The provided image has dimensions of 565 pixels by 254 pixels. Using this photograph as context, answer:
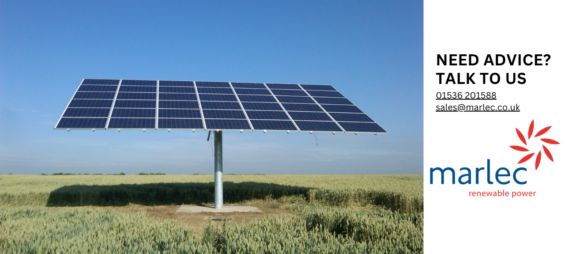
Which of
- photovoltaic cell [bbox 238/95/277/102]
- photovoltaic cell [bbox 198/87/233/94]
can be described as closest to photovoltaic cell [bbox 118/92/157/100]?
photovoltaic cell [bbox 198/87/233/94]

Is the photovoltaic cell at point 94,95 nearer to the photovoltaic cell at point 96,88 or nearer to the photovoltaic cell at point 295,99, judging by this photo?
the photovoltaic cell at point 96,88

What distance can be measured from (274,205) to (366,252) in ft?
44.1

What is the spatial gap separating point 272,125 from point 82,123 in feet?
24.8

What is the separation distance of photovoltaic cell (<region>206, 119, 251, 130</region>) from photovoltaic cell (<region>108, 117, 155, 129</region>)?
7.49 feet

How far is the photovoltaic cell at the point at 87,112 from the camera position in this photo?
1779 cm

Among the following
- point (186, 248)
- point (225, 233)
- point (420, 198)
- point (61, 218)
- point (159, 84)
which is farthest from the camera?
point (159, 84)

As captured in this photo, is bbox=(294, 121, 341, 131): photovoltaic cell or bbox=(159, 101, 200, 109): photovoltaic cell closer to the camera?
bbox=(294, 121, 341, 131): photovoltaic cell

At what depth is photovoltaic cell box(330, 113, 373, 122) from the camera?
19969mm

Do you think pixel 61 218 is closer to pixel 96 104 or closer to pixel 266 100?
pixel 96 104

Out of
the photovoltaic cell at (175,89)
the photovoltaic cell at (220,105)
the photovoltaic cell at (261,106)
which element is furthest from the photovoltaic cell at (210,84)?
the photovoltaic cell at (261,106)

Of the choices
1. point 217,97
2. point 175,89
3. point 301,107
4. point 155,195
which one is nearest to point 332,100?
point 301,107
